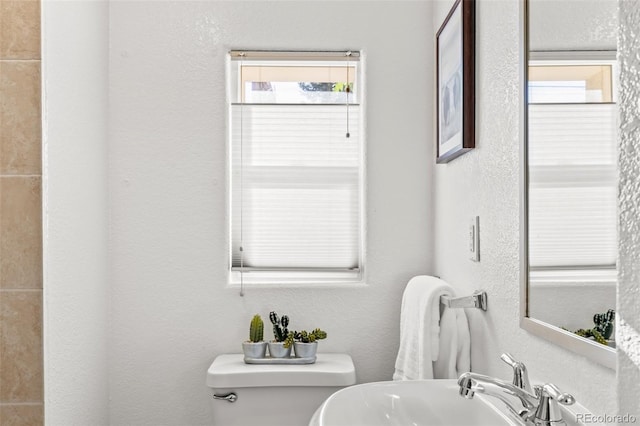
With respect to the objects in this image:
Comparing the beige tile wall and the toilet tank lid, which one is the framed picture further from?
the beige tile wall

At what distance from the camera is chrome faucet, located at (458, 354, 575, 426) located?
0.94 metres

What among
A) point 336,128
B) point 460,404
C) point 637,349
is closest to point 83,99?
point 336,128

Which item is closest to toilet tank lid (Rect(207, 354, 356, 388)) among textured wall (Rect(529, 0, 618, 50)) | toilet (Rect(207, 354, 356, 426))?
toilet (Rect(207, 354, 356, 426))

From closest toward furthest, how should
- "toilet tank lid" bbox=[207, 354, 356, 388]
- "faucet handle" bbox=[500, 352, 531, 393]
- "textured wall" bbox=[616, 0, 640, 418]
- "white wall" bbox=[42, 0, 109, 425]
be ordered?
"textured wall" bbox=[616, 0, 640, 418] < "faucet handle" bbox=[500, 352, 531, 393] < "white wall" bbox=[42, 0, 109, 425] < "toilet tank lid" bbox=[207, 354, 356, 388]

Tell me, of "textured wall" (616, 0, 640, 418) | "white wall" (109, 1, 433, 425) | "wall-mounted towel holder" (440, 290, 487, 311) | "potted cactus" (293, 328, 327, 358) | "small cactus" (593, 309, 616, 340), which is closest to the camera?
"textured wall" (616, 0, 640, 418)

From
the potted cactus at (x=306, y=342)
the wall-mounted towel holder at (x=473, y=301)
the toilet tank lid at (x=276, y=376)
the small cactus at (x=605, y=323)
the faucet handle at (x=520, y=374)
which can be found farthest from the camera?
the potted cactus at (x=306, y=342)

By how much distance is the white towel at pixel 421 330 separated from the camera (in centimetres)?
166

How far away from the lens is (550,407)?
0.94 meters

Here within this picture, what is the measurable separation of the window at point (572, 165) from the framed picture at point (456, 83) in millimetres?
405

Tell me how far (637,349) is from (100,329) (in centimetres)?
184

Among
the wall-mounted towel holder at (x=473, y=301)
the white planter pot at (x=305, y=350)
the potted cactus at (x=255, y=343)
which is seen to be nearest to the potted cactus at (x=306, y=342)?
the white planter pot at (x=305, y=350)

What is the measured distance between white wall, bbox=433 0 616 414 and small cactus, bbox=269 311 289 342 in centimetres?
62

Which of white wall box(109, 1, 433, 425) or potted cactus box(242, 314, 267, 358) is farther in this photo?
white wall box(109, 1, 433, 425)

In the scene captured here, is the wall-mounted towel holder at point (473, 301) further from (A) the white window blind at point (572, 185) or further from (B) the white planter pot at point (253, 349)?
(B) the white planter pot at point (253, 349)
